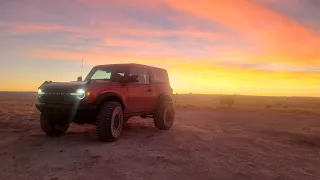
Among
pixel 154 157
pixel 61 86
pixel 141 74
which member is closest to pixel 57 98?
pixel 61 86

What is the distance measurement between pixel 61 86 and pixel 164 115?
13.5 feet

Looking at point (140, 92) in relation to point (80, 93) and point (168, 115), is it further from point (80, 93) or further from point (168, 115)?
point (80, 93)

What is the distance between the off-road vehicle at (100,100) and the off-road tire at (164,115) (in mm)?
538

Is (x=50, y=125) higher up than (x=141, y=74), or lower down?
lower down

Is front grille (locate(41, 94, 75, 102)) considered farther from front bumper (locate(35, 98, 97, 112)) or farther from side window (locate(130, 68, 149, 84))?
side window (locate(130, 68, 149, 84))

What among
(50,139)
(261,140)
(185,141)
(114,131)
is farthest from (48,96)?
(261,140)

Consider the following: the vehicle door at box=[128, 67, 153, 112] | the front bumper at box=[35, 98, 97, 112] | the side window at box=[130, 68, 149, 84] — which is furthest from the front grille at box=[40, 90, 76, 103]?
the side window at box=[130, 68, 149, 84]

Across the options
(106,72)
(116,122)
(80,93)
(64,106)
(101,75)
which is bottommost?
(116,122)

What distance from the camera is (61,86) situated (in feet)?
27.4

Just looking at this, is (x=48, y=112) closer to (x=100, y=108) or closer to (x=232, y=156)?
(x=100, y=108)

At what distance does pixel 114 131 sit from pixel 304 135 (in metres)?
7.74

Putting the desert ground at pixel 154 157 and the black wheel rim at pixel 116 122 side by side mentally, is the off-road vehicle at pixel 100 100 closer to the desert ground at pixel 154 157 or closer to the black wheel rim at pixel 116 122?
the black wheel rim at pixel 116 122

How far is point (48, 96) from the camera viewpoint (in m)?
8.56

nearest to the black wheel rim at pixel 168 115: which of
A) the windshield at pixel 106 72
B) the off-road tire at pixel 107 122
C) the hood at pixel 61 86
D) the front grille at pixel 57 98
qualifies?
the windshield at pixel 106 72
